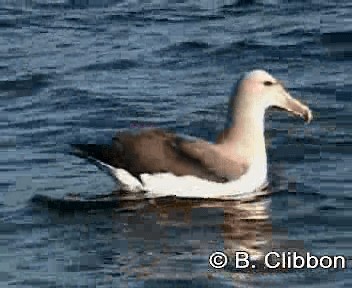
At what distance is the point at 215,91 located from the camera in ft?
61.7

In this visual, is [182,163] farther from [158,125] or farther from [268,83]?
[158,125]

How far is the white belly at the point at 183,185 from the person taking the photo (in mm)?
14719

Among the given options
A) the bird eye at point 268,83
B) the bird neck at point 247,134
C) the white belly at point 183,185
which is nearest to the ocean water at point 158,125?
the white belly at point 183,185

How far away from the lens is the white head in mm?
15195

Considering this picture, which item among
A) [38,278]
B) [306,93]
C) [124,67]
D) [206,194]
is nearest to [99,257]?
[38,278]

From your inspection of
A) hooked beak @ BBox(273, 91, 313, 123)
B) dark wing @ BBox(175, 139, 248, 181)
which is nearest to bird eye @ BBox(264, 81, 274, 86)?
hooked beak @ BBox(273, 91, 313, 123)

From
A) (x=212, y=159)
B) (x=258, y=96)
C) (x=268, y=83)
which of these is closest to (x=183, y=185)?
(x=212, y=159)

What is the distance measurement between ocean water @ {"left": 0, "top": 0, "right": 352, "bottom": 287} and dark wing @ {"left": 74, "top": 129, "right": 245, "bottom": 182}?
28 centimetres

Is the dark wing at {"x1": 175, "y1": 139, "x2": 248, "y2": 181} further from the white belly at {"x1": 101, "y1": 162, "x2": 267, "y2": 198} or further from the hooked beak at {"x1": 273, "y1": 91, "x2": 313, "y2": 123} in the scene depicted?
the hooked beak at {"x1": 273, "y1": 91, "x2": 313, "y2": 123}

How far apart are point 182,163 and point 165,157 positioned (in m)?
0.15

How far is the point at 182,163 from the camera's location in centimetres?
1463

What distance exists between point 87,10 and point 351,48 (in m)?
4.52

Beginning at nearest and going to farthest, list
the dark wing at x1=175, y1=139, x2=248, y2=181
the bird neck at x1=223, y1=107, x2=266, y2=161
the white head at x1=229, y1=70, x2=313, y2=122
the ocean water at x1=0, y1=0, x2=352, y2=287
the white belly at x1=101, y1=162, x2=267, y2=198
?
the ocean water at x1=0, y1=0, x2=352, y2=287 < the dark wing at x1=175, y1=139, x2=248, y2=181 < the white belly at x1=101, y1=162, x2=267, y2=198 < the bird neck at x1=223, y1=107, x2=266, y2=161 < the white head at x1=229, y1=70, x2=313, y2=122

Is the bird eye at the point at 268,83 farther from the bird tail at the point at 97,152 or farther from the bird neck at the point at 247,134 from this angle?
the bird tail at the point at 97,152
